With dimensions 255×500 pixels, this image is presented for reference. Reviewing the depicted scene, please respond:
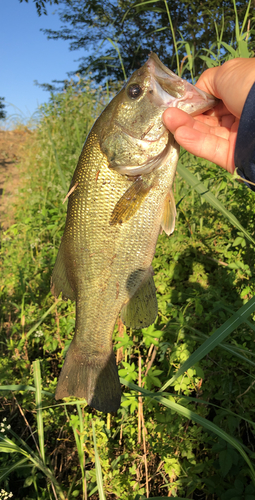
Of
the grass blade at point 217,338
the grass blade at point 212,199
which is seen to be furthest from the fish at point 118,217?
the grass blade at point 217,338

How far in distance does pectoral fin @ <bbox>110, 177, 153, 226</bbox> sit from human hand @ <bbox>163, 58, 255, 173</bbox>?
26 centimetres

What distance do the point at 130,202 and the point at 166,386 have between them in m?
0.83

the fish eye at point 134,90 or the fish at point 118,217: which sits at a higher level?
the fish eye at point 134,90

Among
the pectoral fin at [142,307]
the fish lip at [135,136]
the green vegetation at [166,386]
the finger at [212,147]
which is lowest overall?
the green vegetation at [166,386]

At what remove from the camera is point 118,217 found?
1.44 metres

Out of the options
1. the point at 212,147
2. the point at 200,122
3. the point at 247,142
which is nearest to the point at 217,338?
the point at 247,142

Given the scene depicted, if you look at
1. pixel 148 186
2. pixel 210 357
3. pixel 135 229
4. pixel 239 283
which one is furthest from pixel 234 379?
pixel 148 186

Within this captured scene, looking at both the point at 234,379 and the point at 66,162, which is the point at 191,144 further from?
the point at 66,162

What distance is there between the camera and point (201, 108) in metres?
1.40

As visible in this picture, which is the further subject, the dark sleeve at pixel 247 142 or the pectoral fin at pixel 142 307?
the pectoral fin at pixel 142 307

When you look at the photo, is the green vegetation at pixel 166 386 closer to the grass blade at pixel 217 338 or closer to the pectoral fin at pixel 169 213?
the grass blade at pixel 217 338

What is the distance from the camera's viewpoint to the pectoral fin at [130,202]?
1422mm

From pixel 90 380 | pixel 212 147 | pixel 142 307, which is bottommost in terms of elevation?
pixel 90 380

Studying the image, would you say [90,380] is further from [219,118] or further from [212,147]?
[219,118]
